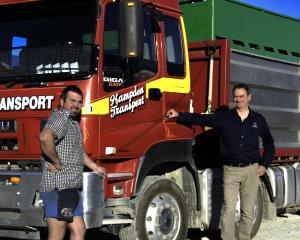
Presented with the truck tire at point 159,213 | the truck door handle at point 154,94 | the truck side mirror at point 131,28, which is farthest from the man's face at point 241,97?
the truck side mirror at point 131,28

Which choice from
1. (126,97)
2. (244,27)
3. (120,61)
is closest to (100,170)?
(126,97)

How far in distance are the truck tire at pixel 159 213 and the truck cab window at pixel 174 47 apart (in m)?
1.26

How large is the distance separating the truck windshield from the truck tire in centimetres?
158

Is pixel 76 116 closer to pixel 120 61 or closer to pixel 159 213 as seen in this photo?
pixel 120 61

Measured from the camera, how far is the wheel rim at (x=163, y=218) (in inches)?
267

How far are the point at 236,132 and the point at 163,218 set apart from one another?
1.26 metres

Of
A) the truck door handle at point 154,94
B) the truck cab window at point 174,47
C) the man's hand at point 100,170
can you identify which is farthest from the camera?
the truck cab window at point 174,47

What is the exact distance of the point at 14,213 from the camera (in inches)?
232

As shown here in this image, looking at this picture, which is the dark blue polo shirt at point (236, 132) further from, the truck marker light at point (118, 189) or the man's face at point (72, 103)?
the man's face at point (72, 103)

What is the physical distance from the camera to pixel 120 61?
20.7 ft

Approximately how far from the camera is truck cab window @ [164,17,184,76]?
6984 millimetres

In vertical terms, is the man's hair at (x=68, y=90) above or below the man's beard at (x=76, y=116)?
above

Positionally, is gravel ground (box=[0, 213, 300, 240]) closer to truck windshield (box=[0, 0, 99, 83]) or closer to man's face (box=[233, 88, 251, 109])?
man's face (box=[233, 88, 251, 109])

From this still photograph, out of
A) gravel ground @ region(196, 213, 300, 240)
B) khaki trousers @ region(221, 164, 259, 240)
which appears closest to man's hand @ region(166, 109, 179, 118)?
khaki trousers @ region(221, 164, 259, 240)
